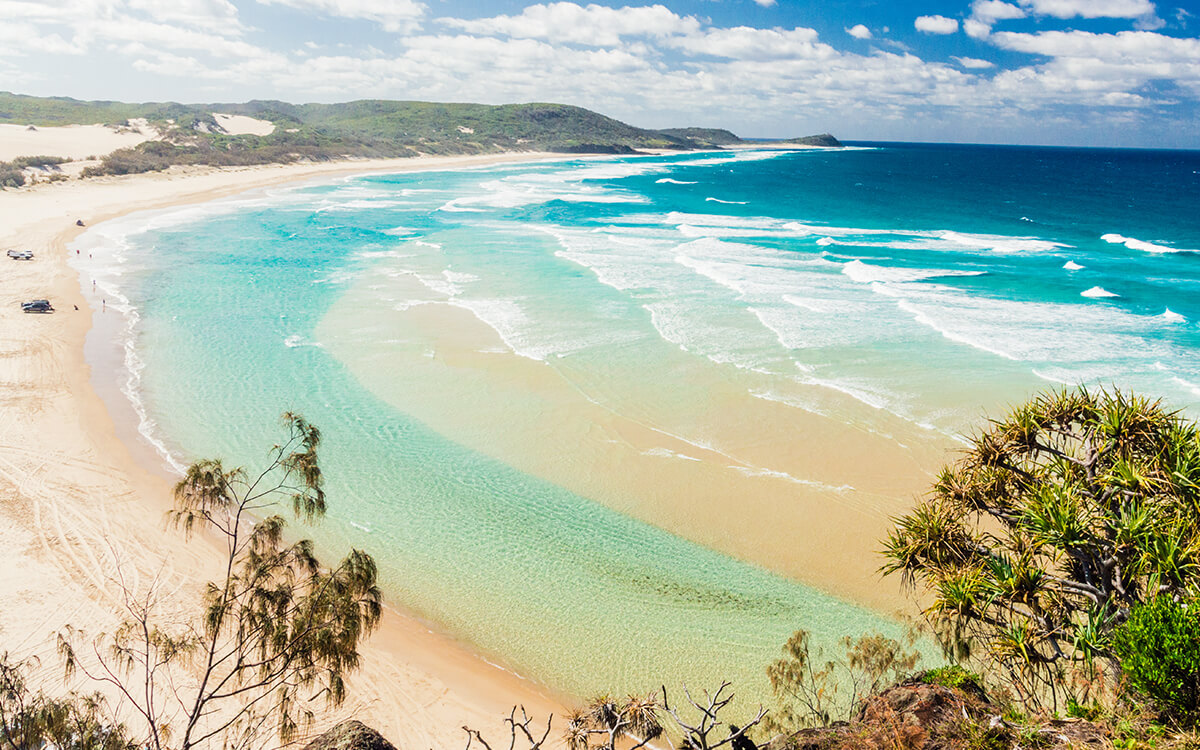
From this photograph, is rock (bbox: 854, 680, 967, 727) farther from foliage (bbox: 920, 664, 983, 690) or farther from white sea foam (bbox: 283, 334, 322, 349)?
white sea foam (bbox: 283, 334, 322, 349)

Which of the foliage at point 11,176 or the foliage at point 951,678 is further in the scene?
the foliage at point 11,176

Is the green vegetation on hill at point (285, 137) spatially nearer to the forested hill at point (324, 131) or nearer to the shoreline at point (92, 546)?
the forested hill at point (324, 131)

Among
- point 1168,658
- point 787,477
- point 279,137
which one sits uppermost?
point 279,137

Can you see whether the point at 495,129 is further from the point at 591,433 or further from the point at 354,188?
the point at 591,433

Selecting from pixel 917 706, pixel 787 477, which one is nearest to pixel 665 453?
pixel 787 477

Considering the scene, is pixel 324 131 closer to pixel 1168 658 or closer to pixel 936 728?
pixel 936 728

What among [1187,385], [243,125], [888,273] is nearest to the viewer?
[1187,385]

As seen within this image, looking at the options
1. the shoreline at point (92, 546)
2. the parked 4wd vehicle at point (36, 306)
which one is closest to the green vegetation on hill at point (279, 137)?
the parked 4wd vehicle at point (36, 306)
